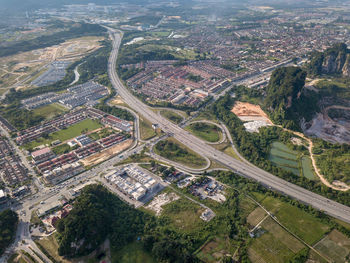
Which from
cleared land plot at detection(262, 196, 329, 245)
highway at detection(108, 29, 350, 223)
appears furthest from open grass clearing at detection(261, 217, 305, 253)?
highway at detection(108, 29, 350, 223)

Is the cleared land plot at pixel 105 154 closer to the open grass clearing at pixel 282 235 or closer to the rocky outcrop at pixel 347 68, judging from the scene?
the open grass clearing at pixel 282 235

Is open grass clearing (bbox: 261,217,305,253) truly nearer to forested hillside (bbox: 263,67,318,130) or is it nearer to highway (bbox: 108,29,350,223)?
highway (bbox: 108,29,350,223)

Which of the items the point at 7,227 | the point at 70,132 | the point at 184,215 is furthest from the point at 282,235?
the point at 70,132

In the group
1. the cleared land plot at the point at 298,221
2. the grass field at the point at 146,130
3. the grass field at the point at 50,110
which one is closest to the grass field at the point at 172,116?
the grass field at the point at 146,130

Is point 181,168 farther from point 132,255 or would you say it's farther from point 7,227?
point 7,227

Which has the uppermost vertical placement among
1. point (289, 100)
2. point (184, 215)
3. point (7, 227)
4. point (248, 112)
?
point (289, 100)

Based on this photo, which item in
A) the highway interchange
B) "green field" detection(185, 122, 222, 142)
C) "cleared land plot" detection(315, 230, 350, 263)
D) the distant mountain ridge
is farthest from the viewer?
the distant mountain ridge
